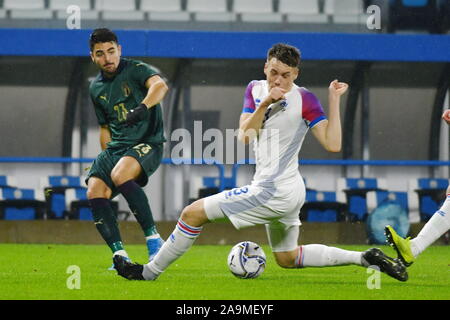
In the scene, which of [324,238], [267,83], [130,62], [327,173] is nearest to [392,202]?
[324,238]

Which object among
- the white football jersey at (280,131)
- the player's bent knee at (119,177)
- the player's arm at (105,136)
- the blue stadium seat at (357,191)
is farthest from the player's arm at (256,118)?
the blue stadium seat at (357,191)

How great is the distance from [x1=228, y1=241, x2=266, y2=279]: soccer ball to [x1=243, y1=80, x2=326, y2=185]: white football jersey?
824 millimetres

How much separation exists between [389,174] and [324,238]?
248 cm

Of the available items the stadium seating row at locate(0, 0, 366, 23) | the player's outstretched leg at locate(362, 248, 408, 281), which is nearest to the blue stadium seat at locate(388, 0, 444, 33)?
the stadium seating row at locate(0, 0, 366, 23)

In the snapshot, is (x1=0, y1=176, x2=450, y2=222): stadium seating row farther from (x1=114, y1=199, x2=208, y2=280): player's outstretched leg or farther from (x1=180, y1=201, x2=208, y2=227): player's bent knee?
(x1=180, y1=201, x2=208, y2=227): player's bent knee

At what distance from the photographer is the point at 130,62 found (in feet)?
24.3

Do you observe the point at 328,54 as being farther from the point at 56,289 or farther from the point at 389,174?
the point at 56,289

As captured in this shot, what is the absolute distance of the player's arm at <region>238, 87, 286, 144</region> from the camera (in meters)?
5.44

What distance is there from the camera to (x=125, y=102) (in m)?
7.27

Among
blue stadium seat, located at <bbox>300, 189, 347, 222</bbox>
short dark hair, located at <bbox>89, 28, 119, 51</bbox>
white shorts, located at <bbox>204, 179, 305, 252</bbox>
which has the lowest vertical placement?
blue stadium seat, located at <bbox>300, 189, 347, 222</bbox>

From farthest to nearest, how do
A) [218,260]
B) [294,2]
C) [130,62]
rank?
[294,2] → [218,260] → [130,62]

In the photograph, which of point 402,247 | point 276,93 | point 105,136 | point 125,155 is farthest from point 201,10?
point 276,93

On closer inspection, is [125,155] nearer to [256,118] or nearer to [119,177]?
[119,177]

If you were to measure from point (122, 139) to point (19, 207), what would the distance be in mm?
5300
